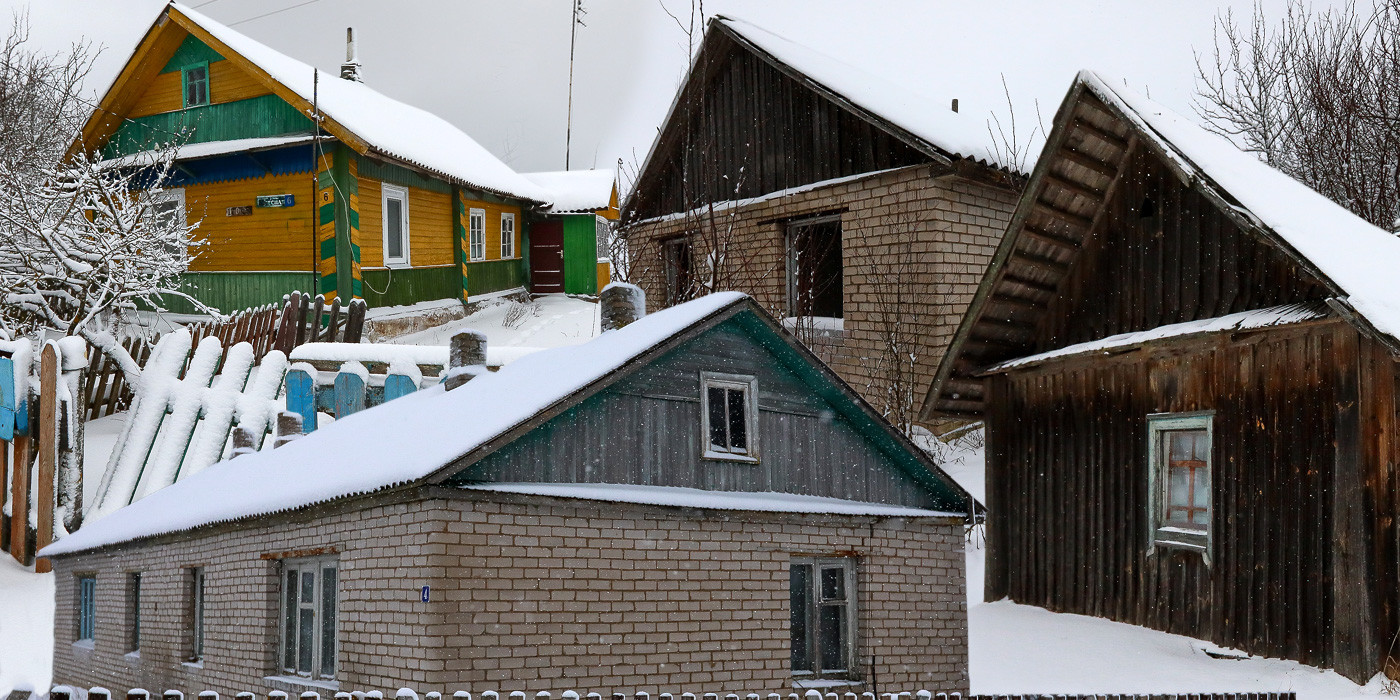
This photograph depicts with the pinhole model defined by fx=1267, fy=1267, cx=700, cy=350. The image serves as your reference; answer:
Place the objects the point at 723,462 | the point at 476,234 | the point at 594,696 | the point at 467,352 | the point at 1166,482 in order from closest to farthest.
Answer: the point at 594,696 < the point at 723,462 < the point at 1166,482 < the point at 467,352 < the point at 476,234

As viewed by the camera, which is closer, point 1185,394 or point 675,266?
point 1185,394

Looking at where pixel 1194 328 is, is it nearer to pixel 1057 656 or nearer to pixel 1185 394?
pixel 1185 394

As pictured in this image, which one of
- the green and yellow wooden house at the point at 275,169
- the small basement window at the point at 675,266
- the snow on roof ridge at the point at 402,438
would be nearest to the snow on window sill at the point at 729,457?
the snow on roof ridge at the point at 402,438

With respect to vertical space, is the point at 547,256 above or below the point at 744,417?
above

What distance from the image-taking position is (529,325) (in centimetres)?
2584

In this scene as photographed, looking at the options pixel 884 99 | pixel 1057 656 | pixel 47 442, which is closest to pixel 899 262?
pixel 884 99

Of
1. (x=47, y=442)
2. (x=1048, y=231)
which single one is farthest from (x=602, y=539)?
(x=47, y=442)

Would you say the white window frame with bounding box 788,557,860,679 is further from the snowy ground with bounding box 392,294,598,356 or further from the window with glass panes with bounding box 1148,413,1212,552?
the snowy ground with bounding box 392,294,598,356

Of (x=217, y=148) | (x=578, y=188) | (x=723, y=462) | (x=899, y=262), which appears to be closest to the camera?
(x=723, y=462)

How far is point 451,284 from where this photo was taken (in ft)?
86.0

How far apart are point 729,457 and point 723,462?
56 mm

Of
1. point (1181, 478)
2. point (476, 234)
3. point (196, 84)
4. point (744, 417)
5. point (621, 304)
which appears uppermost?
point (196, 84)

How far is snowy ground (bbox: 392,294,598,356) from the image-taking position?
23655mm

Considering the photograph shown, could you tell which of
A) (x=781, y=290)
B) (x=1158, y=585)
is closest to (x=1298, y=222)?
(x=1158, y=585)
